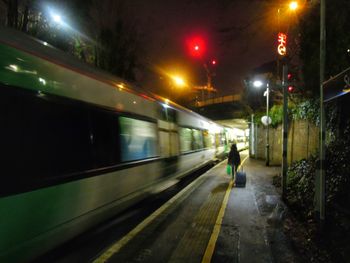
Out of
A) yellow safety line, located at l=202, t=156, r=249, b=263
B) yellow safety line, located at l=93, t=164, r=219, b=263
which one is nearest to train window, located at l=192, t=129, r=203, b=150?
yellow safety line, located at l=202, t=156, r=249, b=263

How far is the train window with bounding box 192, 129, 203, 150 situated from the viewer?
47.9 ft

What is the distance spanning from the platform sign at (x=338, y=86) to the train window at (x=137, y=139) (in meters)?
4.02

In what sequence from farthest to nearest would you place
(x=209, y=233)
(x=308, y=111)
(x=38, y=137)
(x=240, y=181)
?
(x=308, y=111)
(x=240, y=181)
(x=209, y=233)
(x=38, y=137)

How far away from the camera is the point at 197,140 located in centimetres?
1536

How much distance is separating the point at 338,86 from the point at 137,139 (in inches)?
167

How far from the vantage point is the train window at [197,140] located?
47.9ft

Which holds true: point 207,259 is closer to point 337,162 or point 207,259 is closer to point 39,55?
point 39,55

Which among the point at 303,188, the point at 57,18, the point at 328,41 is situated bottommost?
the point at 303,188

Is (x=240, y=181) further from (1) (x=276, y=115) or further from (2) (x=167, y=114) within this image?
(1) (x=276, y=115)

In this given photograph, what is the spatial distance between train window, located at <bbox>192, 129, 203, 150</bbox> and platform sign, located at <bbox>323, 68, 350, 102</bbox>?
27.6ft

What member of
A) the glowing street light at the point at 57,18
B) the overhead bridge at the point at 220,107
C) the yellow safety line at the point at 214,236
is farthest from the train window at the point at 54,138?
the overhead bridge at the point at 220,107

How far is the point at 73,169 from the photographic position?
4766 millimetres

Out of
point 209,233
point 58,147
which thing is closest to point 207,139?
point 209,233

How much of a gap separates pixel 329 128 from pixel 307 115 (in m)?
3.05
